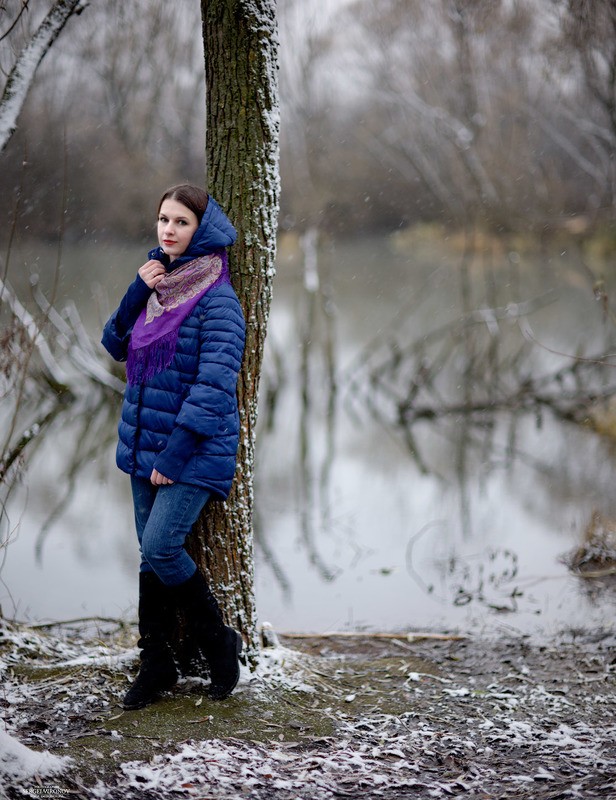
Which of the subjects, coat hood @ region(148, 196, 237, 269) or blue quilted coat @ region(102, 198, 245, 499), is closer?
blue quilted coat @ region(102, 198, 245, 499)

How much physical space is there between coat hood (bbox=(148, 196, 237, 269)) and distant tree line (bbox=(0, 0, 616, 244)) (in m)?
1.66

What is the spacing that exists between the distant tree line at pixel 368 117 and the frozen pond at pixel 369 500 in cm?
200

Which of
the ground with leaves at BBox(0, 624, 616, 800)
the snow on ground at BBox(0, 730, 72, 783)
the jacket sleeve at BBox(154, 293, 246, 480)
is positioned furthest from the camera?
the jacket sleeve at BBox(154, 293, 246, 480)

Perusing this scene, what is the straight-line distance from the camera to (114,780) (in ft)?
7.97

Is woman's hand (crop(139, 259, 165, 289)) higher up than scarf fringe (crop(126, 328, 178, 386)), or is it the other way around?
woman's hand (crop(139, 259, 165, 289))

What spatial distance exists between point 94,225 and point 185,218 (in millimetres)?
9842

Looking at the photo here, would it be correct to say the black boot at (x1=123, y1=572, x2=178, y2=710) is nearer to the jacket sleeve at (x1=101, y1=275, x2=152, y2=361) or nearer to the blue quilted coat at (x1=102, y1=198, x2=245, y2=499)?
the blue quilted coat at (x1=102, y1=198, x2=245, y2=499)

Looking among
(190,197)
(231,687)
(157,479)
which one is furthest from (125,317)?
(231,687)

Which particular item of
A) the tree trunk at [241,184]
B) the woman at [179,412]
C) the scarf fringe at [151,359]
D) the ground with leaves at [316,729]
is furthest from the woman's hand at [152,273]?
the ground with leaves at [316,729]

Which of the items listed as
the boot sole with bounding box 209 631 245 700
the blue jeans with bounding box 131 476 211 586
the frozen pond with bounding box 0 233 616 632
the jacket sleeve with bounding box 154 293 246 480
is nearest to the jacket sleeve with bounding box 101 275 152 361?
the jacket sleeve with bounding box 154 293 246 480

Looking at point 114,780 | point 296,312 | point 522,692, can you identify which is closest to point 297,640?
point 522,692

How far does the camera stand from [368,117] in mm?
24359

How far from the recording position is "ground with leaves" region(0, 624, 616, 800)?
2473 mm

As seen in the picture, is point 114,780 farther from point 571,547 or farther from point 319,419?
point 319,419
